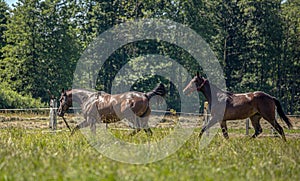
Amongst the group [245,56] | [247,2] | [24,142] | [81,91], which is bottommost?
[24,142]

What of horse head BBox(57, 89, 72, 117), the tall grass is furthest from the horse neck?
the tall grass

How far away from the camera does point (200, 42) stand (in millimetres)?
43344

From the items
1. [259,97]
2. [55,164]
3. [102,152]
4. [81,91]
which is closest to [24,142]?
[102,152]

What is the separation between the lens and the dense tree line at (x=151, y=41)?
43.2 meters

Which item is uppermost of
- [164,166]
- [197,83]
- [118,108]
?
[197,83]

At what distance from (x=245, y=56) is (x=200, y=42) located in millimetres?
5086

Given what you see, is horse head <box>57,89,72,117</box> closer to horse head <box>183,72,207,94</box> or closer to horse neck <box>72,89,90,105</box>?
horse neck <box>72,89,90,105</box>

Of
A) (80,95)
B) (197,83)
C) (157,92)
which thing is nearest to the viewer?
(157,92)

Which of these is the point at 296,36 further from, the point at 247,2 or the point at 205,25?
the point at 205,25

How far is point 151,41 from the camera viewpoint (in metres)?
44.7

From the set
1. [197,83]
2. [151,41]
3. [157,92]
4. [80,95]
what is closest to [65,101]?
[80,95]

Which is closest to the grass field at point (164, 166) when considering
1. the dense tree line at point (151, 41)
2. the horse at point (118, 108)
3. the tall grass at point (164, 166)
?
the tall grass at point (164, 166)

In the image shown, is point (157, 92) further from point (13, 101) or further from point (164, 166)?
point (13, 101)

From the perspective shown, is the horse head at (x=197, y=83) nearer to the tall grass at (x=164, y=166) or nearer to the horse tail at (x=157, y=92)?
the horse tail at (x=157, y=92)
